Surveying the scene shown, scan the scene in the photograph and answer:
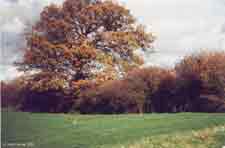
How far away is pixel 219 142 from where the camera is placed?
9344 millimetres

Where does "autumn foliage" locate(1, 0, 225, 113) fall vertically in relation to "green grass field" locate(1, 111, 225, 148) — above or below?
above

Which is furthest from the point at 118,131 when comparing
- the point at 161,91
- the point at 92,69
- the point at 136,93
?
the point at 92,69

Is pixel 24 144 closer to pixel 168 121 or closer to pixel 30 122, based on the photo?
pixel 30 122

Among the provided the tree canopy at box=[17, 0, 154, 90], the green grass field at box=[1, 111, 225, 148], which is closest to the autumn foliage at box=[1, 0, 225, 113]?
the tree canopy at box=[17, 0, 154, 90]

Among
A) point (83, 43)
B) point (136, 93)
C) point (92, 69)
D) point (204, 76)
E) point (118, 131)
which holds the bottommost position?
point (118, 131)

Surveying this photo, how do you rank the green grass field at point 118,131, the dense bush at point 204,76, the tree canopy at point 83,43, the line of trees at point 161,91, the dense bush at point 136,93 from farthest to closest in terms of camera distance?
the tree canopy at point 83,43
the dense bush at point 136,93
the line of trees at point 161,91
the dense bush at point 204,76
the green grass field at point 118,131

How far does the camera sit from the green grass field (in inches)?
366

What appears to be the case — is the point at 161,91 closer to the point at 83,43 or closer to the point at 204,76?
the point at 204,76

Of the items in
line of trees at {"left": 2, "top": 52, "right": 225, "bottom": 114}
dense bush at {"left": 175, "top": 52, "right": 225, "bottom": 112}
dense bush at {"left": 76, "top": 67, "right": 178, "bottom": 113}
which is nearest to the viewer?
dense bush at {"left": 175, "top": 52, "right": 225, "bottom": 112}

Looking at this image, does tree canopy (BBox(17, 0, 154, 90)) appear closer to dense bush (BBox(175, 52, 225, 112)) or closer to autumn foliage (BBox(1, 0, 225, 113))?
autumn foliage (BBox(1, 0, 225, 113))

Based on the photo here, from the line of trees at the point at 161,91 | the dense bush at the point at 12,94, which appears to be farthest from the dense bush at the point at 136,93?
the dense bush at the point at 12,94

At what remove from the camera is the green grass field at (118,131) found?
366 inches

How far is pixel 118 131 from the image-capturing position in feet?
34.7

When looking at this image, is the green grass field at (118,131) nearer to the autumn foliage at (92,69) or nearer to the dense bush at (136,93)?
the dense bush at (136,93)
